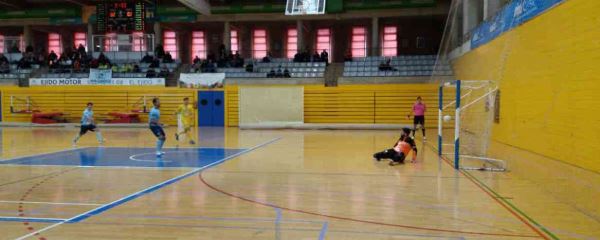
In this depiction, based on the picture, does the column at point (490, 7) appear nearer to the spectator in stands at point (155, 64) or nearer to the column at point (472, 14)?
the column at point (472, 14)

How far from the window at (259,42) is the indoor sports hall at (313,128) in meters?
2.45

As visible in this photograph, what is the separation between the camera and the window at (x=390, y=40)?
35381 mm

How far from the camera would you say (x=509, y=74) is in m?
14.5

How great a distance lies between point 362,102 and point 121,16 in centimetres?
1297

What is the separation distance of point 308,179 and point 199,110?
780 inches

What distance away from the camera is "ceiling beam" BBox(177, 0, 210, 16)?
26484 mm

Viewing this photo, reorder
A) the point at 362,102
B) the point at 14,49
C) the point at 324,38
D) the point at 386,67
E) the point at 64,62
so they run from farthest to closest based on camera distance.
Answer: the point at 324,38
the point at 14,49
the point at 64,62
the point at 386,67
the point at 362,102

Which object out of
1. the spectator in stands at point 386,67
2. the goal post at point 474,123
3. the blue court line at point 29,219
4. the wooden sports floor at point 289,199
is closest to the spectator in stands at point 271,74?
the spectator in stands at point 386,67

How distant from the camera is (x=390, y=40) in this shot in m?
35.6

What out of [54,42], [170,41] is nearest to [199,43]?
[170,41]

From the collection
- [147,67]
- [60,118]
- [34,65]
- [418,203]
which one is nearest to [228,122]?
[147,67]

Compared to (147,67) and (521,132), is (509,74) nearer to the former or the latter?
(521,132)

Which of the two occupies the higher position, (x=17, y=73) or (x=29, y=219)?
(x=17, y=73)

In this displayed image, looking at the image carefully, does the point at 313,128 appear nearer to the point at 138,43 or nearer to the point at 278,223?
the point at 138,43
